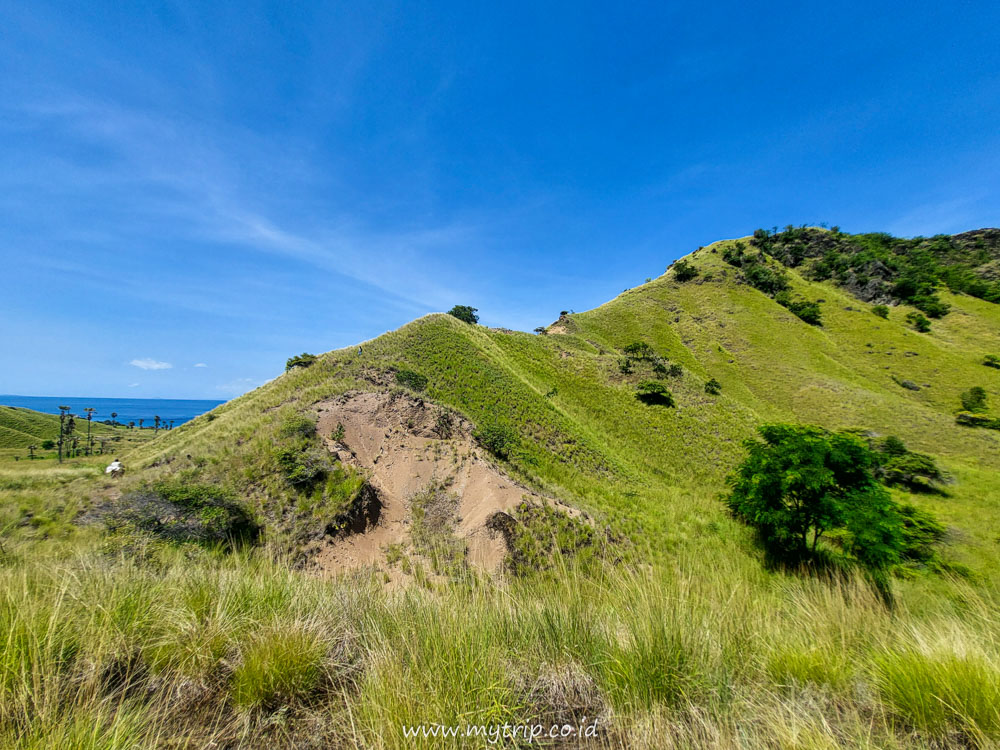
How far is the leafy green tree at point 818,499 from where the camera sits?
14.6 meters

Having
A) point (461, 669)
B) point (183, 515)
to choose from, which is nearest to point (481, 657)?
Answer: point (461, 669)

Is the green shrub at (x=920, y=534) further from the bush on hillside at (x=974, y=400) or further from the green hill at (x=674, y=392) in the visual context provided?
the bush on hillside at (x=974, y=400)

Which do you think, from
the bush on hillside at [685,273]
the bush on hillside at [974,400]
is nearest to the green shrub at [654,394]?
the bush on hillside at [974,400]

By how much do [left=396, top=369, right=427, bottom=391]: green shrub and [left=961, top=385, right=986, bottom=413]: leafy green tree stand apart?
6969 centimetres

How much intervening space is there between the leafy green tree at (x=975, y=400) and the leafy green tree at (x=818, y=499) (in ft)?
165

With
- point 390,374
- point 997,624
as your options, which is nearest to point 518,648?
point 997,624

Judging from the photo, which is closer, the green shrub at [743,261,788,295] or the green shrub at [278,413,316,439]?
the green shrub at [278,413,316,439]

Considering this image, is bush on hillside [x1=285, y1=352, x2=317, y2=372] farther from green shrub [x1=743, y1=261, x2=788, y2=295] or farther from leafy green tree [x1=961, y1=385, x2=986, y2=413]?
green shrub [x1=743, y1=261, x2=788, y2=295]

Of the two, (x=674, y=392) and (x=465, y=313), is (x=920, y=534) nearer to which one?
(x=674, y=392)

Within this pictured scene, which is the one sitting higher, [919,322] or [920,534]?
[919,322]

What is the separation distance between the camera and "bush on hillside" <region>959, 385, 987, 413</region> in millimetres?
44844

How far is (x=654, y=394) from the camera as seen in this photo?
3656 cm

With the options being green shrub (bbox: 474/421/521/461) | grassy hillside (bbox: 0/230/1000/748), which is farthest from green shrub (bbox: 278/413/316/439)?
green shrub (bbox: 474/421/521/461)

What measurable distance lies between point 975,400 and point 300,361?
263ft
